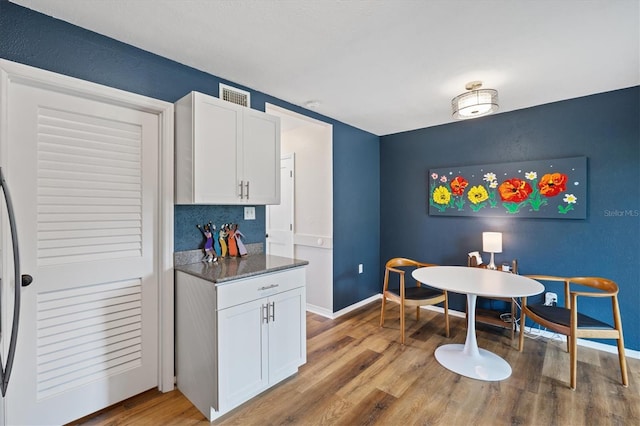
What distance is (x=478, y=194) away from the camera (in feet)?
11.0

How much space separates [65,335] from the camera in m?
1.74

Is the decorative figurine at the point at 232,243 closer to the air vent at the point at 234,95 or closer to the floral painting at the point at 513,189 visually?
the air vent at the point at 234,95

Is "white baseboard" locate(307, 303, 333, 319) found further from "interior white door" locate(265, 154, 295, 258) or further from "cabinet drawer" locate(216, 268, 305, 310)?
"cabinet drawer" locate(216, 268, 305, 310)

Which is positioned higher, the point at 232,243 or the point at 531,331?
the point at 232,243

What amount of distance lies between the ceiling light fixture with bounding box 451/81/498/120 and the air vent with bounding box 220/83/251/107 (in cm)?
181

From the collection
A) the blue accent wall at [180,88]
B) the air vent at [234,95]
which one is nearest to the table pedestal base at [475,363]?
the blue accent wall at [180,88]

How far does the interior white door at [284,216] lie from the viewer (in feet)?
13.0

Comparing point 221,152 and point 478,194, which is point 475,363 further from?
point 221,152

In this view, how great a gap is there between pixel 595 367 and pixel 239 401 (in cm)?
284

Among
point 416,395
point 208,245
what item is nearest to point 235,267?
point 208,245

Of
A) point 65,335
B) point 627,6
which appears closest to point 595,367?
point 627,6

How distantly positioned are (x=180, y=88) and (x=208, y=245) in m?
1.21

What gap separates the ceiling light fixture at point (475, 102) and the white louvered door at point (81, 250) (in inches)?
95.9

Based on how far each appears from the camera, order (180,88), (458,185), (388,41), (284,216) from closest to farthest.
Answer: (388,41), (180,88), (458,185), (284,216)
